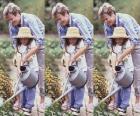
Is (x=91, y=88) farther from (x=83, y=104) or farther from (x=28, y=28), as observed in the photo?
(x=28, y=28)

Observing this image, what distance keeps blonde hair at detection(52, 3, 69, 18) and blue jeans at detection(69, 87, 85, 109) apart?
81cm

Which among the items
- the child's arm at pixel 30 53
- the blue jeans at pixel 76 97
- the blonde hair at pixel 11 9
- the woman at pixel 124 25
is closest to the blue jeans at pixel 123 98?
the woman at pixel 124 25

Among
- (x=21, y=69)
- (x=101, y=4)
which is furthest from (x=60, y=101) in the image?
(x=101, y=4)

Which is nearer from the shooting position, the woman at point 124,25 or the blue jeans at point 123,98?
the woman at point 124,25

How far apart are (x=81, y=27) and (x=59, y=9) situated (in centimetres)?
29

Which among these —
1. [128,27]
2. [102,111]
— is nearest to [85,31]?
[128,27]

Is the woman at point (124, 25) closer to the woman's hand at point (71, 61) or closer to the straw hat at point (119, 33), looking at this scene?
the straw hat at point (119, 33)

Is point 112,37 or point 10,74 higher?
point 112,37

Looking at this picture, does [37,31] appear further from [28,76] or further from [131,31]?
[131,31]

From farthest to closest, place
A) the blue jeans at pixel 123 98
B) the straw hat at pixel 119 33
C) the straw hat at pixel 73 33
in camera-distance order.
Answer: the blue jeans at pixel 123 98, the straw hat at pixel 73 33, the straw hat at pixel 119 33

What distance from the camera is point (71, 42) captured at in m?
6.05

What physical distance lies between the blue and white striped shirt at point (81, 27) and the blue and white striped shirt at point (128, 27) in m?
0.17

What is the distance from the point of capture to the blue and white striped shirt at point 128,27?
5938mm

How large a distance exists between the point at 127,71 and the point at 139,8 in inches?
30.0
